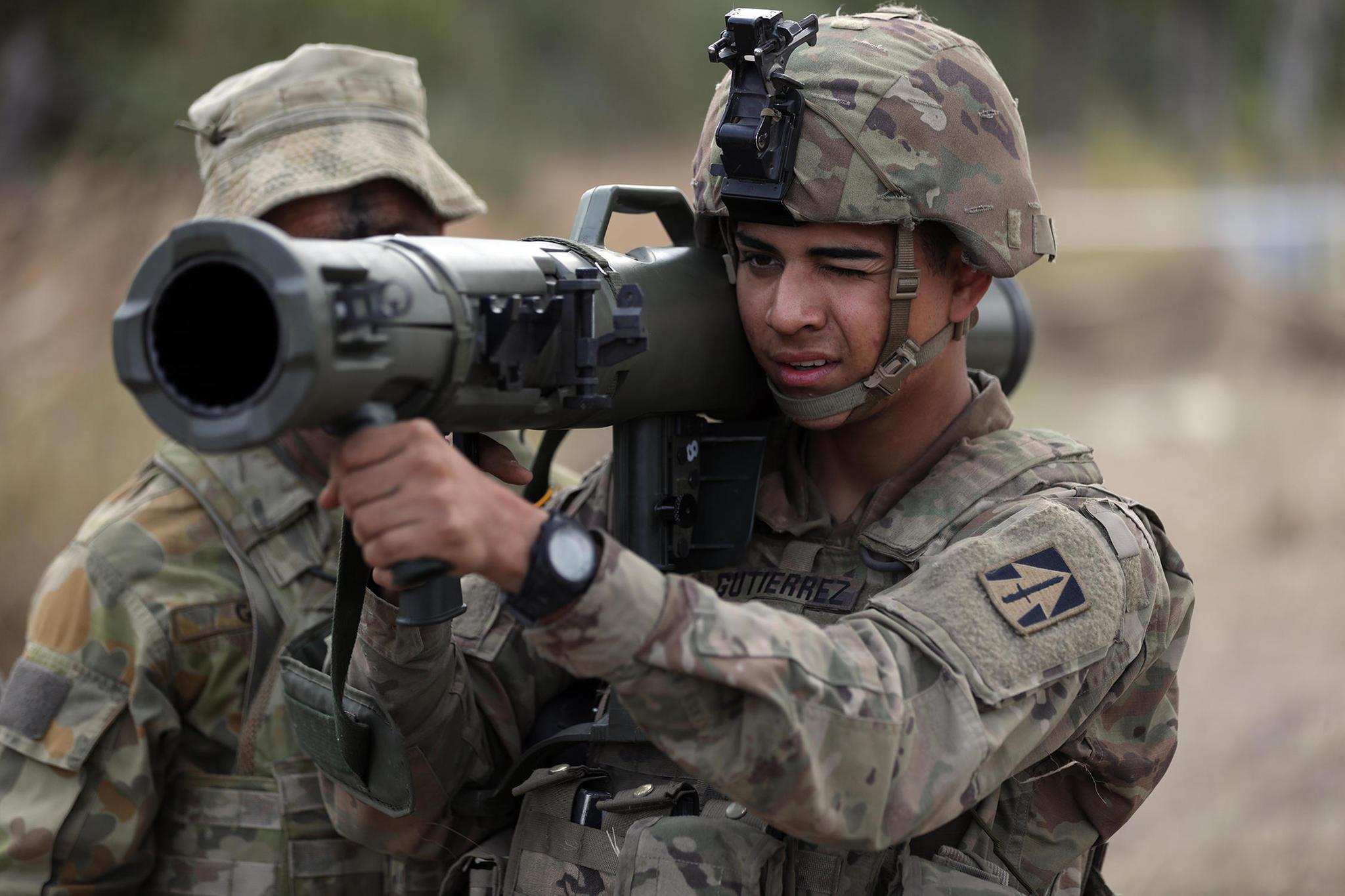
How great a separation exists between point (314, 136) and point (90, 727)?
1.66 metres

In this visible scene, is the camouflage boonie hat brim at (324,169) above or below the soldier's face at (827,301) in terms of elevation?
above

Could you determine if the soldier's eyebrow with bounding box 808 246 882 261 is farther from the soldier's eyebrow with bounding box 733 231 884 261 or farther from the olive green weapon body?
the olive green weapon body

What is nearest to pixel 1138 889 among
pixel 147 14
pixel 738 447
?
pixel 738 447

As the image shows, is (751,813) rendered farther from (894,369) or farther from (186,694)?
(186,694)

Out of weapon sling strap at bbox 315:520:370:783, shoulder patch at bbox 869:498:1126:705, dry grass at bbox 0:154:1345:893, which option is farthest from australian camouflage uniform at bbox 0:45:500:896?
dry grass at bbox 0:154:1345:893

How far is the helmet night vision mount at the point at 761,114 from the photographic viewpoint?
2793 millimetres

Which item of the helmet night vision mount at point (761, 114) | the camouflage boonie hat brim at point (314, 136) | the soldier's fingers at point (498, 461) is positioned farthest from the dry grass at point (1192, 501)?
the soldier's fingers at point (498, 461)

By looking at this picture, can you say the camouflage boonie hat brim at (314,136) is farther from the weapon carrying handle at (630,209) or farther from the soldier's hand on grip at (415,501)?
the soldier's hand on grip at (415,501)

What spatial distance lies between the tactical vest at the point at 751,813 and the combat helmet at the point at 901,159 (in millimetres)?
269

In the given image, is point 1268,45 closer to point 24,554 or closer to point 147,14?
point 147,14

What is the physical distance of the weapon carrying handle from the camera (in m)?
2.93

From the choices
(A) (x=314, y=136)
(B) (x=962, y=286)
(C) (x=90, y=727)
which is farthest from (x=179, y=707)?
→ (B) (x=962, y=286)

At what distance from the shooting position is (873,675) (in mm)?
2330

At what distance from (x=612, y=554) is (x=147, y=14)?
9.40 meters
